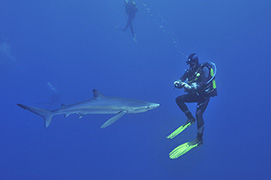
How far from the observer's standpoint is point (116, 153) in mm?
25469

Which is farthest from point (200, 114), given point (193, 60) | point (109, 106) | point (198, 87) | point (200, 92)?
point (109, 106)

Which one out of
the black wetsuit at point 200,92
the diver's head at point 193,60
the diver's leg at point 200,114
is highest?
the diver's head at point 193,60

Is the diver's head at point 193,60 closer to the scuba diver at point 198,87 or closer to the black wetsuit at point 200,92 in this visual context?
the scuba diver at point 198,87

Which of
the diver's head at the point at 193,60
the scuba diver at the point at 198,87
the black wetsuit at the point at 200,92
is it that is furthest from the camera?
the diver's head at the point at 193,60

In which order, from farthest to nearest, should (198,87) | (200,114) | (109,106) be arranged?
1. (109,106)
2. (200,114)
3. (198,87)

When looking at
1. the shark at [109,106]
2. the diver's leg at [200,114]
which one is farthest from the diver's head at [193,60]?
the shark at [109,106]

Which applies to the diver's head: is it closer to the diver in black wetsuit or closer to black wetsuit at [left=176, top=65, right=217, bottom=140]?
the diver in black wetsuit

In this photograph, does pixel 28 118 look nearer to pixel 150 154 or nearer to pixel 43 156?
pixel 43 156

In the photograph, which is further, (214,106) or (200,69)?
(214,106)

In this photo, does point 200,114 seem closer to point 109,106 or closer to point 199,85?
point 199,85

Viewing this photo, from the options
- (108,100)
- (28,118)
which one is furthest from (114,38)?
(108,100)

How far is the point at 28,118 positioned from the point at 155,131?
27657 millimetres

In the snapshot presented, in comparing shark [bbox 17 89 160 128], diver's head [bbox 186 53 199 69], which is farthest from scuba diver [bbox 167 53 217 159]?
shark [bbox 17 89 160 128]

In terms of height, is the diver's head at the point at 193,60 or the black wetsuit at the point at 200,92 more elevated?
the diver's head at the point at 193,60
